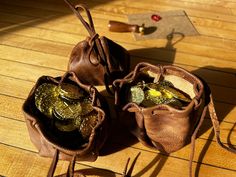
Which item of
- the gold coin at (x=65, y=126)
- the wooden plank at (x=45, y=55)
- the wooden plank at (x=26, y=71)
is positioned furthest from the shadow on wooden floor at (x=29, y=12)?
the gold coin at (x=65, y=126)

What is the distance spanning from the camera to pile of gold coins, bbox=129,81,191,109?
942 mm

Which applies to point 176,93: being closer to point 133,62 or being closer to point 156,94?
point 156,94

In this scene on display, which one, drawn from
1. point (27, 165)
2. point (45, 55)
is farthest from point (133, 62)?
point (27, 165)

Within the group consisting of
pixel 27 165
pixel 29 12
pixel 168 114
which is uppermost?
pixel 168 114

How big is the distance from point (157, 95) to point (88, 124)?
0.77ft

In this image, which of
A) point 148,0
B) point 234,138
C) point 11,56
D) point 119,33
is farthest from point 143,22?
point 234,138

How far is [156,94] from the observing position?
3.18ft

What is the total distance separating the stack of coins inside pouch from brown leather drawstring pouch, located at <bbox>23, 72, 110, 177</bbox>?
108mm

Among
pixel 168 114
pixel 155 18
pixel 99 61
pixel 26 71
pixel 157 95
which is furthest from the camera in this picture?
pixel 155 18

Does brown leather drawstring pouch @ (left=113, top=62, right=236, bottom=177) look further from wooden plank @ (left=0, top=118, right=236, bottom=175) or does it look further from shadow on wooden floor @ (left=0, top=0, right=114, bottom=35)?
shadow on wooden floor @ (left=0, top=0, right=114, bottom=35)

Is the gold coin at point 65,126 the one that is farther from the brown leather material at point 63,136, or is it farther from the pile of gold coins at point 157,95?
the pile of gold coins at point 157,95

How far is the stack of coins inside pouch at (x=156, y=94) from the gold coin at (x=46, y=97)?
0.78 feet

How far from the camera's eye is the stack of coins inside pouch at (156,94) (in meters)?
0.94

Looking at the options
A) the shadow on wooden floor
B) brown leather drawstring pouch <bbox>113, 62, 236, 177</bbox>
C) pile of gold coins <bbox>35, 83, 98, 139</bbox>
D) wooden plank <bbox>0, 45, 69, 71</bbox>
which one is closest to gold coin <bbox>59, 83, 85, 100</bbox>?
pile of gold coins <bbox>35, 83, 98, 139</bbox>
